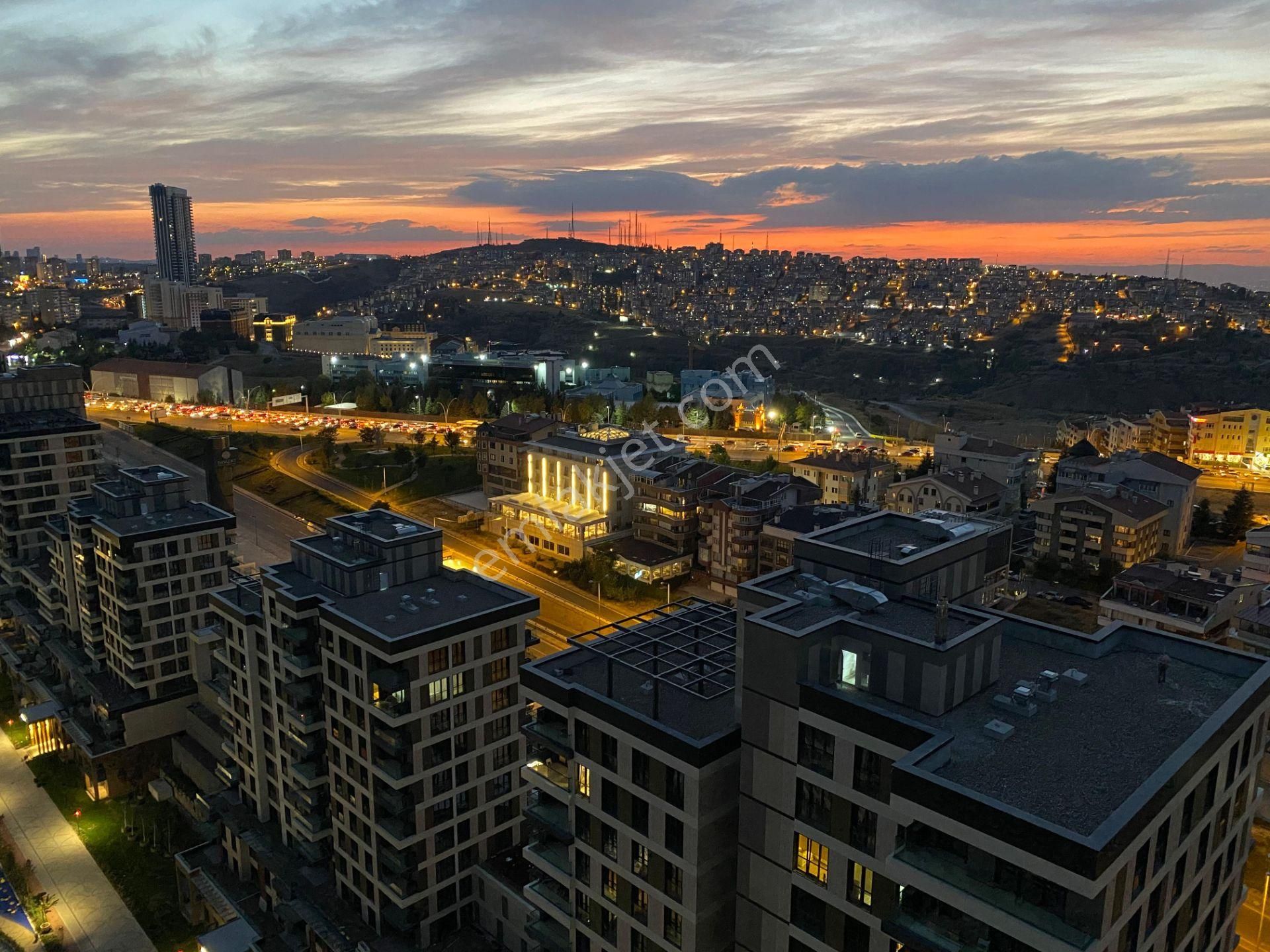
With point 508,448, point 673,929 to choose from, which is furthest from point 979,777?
point 508,448

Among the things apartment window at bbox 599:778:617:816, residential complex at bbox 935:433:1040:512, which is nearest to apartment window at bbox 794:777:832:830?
apartment window at bbox 599:778:617:816

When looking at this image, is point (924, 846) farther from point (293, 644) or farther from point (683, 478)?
point (683, 478)

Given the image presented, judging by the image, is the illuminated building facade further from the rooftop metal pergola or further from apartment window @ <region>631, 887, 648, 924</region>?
apartment window @ <region>631, 887, 648, 924</region>

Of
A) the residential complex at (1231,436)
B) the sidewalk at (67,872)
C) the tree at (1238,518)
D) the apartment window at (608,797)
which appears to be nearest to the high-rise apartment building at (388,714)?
the sidewalk at (67,872)

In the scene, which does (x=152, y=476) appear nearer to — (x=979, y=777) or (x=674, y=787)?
(x=674, y=787)

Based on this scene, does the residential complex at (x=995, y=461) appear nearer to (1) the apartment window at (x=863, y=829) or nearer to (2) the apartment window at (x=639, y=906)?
(2) the apartment window at (x=639, y=906)

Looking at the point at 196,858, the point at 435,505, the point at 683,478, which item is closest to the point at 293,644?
the point at 196,858
